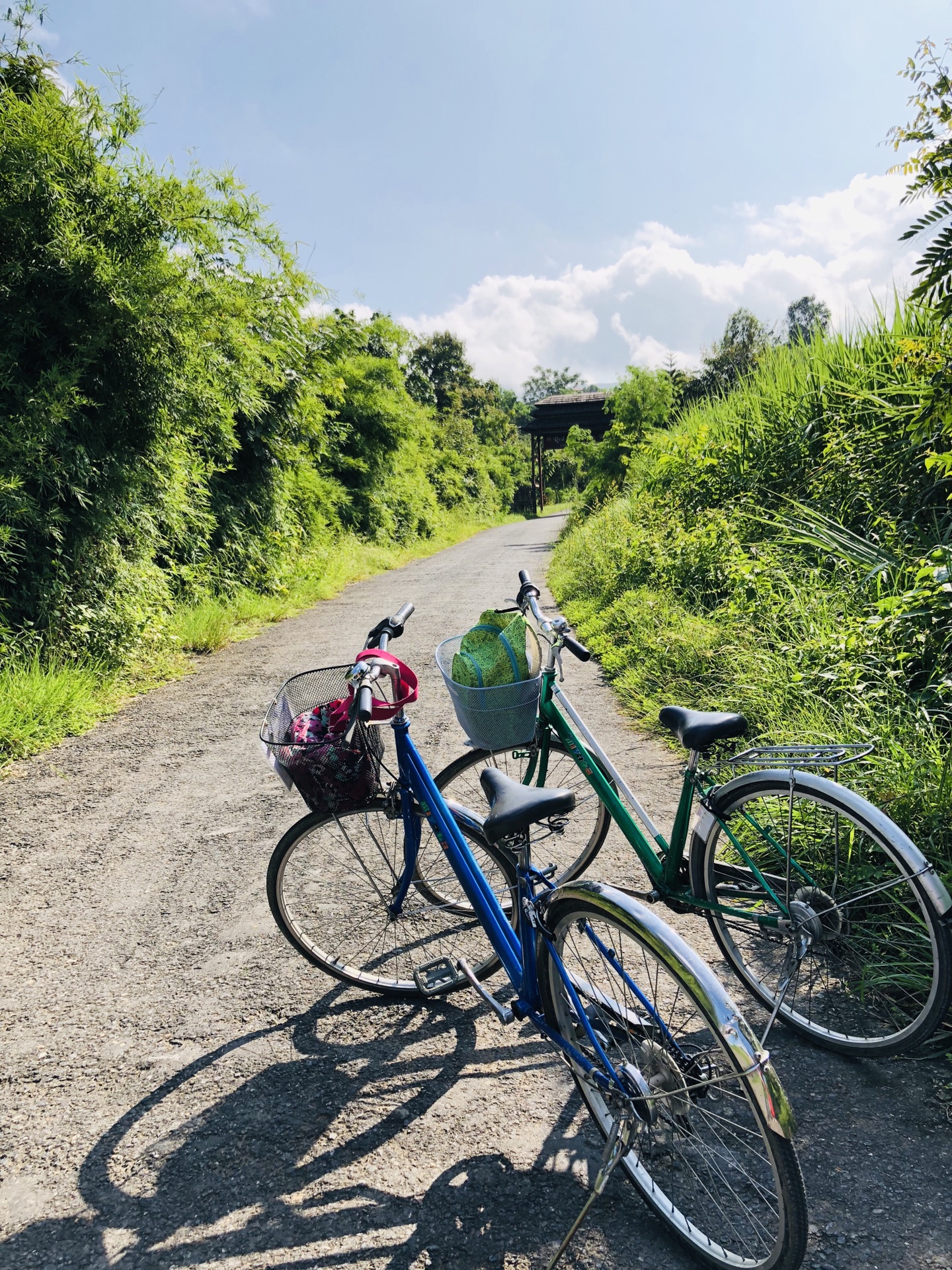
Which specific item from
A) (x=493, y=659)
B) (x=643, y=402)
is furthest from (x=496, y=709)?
(x=643, y=402)

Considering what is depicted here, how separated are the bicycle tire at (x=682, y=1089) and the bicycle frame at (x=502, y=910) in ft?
0.08

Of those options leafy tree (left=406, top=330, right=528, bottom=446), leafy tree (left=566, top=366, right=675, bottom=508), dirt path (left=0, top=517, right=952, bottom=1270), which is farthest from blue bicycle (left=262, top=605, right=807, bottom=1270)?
leafy tree (left=406, top=330, right=528, bottom=446)

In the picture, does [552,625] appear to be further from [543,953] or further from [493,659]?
[543,953]

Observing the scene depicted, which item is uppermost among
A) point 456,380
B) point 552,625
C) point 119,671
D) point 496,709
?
point 456,380

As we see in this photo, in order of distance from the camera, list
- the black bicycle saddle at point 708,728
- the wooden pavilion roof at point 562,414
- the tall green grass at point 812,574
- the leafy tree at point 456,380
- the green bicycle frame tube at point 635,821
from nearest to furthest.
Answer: the black bicycle saddle at point 708,728
the green bicycle frame tube at point 635,821
the tall green grass at point 812,574
the wooden pavilion roof at point 562,414
the leafy tree at point 456,380

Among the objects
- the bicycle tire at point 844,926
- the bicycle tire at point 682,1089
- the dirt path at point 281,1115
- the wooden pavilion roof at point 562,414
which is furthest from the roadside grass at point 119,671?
the wooden pavilion roof at point 562,414

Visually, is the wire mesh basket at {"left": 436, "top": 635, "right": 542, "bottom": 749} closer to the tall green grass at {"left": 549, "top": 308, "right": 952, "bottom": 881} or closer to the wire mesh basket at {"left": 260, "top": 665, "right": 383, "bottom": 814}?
the wire mesh basket at {"left": 260, "top": 665, "right": 383, "bottom": 814}

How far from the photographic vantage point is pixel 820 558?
5.66 metres

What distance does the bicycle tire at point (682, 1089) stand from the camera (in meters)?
1.53

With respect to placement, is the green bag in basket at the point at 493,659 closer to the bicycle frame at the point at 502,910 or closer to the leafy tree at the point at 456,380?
the bicycle frame at the point at 502,910

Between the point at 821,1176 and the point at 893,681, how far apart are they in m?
2.50

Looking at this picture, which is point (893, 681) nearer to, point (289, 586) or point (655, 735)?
point (655, 735)

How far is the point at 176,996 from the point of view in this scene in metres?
2.77

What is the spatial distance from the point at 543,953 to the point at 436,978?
2.85 ft
